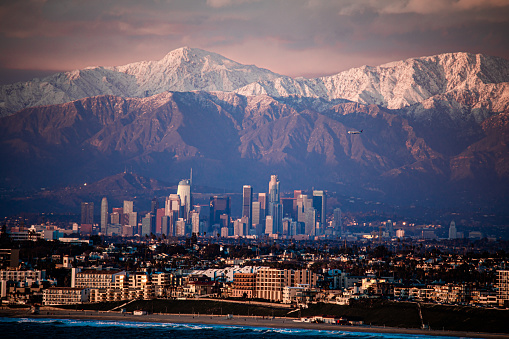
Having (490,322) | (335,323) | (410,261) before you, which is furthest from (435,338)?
(410,261)

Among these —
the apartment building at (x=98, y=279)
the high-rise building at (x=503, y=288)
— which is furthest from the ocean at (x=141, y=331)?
the apartment building at (x=98, y=279)

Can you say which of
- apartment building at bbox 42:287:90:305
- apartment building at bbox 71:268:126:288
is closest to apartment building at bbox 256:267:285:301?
apartment building at bbox 71:268:126:288

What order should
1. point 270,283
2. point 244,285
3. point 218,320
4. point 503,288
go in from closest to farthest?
1. point 218,320
2. point 503,288
3. point 270,283
4. point 244,285

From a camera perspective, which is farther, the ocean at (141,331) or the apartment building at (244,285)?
the apartment building at (244,285)

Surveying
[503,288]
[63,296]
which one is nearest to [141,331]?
[63,296]

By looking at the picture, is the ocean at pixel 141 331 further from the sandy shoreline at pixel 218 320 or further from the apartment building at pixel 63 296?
the apartment building at pixel 63 296

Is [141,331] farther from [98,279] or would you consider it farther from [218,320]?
[98,279]
